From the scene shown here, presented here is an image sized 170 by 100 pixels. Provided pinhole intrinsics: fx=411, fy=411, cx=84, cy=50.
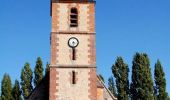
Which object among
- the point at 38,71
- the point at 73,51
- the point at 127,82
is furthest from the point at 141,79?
the point at 73,51

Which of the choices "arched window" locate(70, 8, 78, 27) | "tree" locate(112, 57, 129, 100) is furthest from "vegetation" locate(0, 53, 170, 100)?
"arched window" locate(70, 8, 78, 27)

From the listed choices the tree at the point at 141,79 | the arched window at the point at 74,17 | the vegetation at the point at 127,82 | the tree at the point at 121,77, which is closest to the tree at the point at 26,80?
the vegetation at the point at 127,82

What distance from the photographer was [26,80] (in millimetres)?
55500

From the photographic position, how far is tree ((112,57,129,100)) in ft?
172

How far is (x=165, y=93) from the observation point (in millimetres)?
52469

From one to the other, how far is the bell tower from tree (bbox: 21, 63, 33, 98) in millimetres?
23885

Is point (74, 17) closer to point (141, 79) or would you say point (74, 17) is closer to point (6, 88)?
point (141, 79)

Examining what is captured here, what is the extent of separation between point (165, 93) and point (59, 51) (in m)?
24.8

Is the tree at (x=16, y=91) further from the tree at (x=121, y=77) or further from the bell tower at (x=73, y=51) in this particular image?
the bell tower at (x=73, y=51)

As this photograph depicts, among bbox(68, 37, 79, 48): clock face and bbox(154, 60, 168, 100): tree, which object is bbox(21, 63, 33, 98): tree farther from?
bbox(68, 37, 79, 48): clock face

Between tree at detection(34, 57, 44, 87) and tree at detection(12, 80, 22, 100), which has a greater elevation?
tree at detection(34, 57, 44, 87)

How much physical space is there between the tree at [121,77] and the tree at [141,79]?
1051 mm

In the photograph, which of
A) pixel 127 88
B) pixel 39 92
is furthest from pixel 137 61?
pixel 39 92

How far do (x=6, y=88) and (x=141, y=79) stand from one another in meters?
18.2
